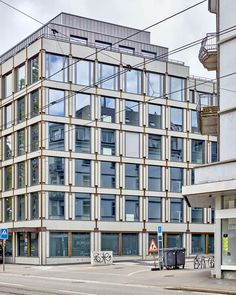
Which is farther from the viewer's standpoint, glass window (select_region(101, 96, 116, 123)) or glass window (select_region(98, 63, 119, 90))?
glass window (select_region(101, 96, 116, 123))

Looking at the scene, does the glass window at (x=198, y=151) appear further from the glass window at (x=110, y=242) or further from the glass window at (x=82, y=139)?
the glass window at (x=82, y=139)

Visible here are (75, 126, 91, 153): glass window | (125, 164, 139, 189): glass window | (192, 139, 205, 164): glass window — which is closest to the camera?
(75, 126, 91, 153): glass window

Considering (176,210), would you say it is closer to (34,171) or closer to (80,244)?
(80,244)

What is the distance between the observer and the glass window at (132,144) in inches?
2181

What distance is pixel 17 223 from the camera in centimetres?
5378

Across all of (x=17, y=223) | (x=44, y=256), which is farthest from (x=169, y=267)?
(x=17, y=223)

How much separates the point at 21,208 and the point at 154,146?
12.8 metres

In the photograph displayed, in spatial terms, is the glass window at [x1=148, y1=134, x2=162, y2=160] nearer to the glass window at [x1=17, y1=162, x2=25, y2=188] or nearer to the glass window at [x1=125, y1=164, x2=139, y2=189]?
the glass window at [x1=125, y1=164, x2=139, y2=189]

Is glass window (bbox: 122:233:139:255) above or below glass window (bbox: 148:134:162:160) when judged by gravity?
below

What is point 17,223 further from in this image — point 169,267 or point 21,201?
point 169,267

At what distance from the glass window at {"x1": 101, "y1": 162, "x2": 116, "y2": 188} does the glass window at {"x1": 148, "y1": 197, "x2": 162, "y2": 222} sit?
4183 millimetres

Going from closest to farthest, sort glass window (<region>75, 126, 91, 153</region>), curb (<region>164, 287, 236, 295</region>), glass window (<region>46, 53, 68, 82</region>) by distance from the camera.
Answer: curb (<region>164, 287, 236, 295</region>), glass window (<region>46, 53, 68, 82</region>), glass window (<region>75, 126, 91, 153</region>)

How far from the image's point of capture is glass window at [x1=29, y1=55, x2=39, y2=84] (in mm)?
52031

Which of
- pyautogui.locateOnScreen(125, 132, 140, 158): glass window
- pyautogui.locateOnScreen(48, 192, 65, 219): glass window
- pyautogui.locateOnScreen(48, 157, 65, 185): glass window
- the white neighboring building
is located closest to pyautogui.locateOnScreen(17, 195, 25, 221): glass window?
pyautogui.locateOnScreen(48, 192, 65, 219): glass window
